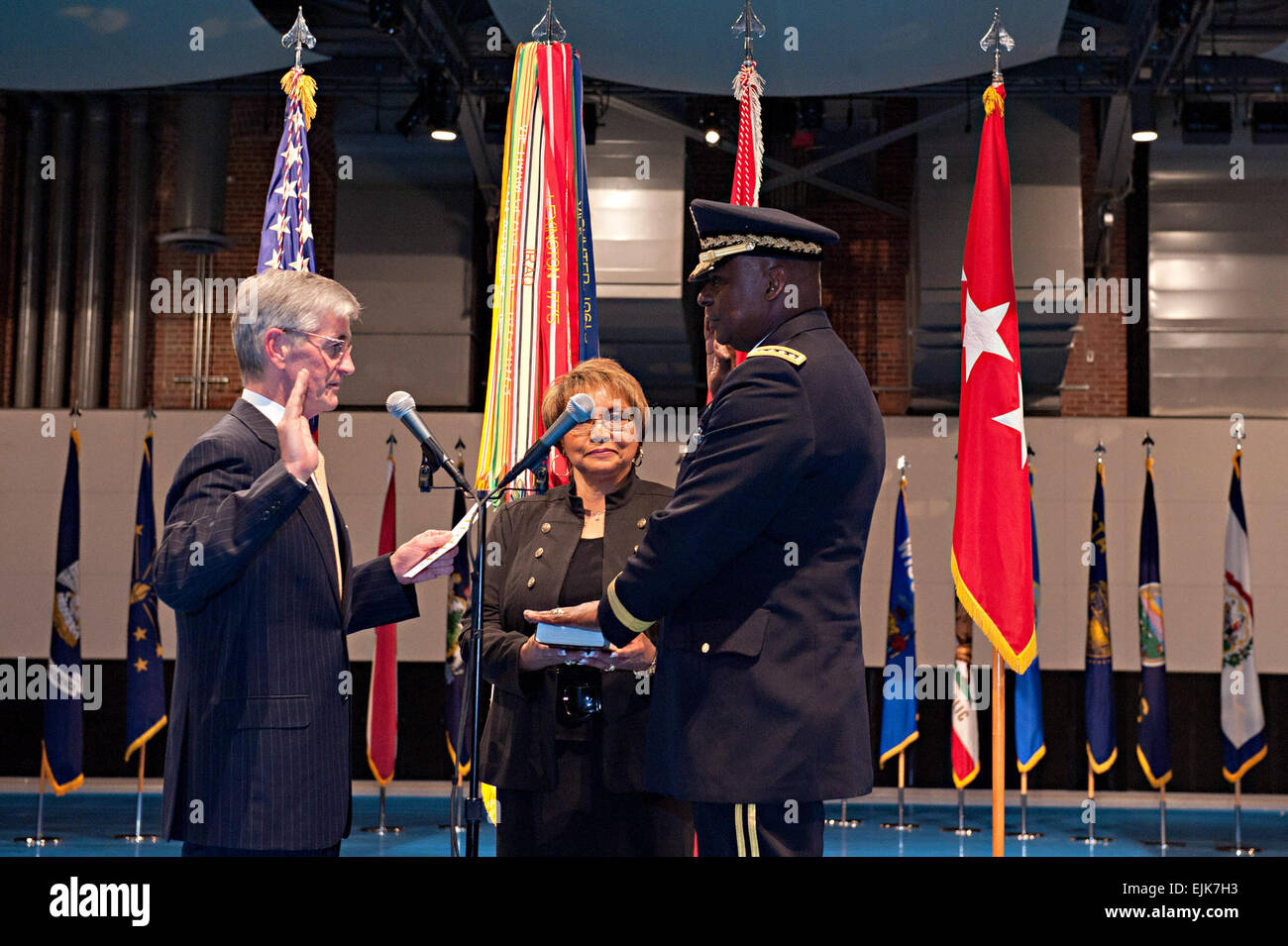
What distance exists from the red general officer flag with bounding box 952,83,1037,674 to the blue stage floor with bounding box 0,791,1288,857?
3.10 m

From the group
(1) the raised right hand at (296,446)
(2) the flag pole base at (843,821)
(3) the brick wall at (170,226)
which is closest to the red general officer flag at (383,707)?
(2) the flag pole base at (843,821)

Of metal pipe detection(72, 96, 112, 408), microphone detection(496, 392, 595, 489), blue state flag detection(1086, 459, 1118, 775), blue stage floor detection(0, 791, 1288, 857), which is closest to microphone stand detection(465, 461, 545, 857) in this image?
microphone detection(496, 392, 595, 489)

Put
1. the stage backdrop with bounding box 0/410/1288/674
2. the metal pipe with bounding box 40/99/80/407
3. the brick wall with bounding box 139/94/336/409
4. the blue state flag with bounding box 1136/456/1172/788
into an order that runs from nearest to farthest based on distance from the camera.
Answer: the blue state flag with bounding box 1136/456/1172/788 → the stage backdrop with bounding box 0/410/1288/674 → the metal pipe with bounding box 40/99/80/407 → the brick wall with bounding box 139/94/336/409

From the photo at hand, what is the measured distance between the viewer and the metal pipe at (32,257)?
10.9 meters

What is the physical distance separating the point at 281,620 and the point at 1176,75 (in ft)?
28.7

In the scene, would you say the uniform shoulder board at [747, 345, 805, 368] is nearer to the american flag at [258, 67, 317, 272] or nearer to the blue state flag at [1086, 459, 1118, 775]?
the american flag at [258, 67, 317, 272]

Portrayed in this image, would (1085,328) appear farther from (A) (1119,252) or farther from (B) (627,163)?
(B) (627,163)

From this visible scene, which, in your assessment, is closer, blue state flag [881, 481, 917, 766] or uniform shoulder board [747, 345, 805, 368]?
uniform shoulder board [747, 345, 805, 368]

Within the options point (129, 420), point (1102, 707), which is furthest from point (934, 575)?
point (129, 420)

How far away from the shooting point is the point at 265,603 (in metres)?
1.96

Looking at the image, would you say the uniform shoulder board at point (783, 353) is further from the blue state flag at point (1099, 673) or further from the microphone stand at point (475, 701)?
the blue state flag at point (1099, 673)

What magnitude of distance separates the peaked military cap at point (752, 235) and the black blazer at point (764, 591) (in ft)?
0.62

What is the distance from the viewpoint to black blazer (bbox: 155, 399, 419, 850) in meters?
1.89

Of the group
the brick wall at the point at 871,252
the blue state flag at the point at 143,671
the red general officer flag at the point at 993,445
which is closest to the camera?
the red general officer flag at the point at 993,445
